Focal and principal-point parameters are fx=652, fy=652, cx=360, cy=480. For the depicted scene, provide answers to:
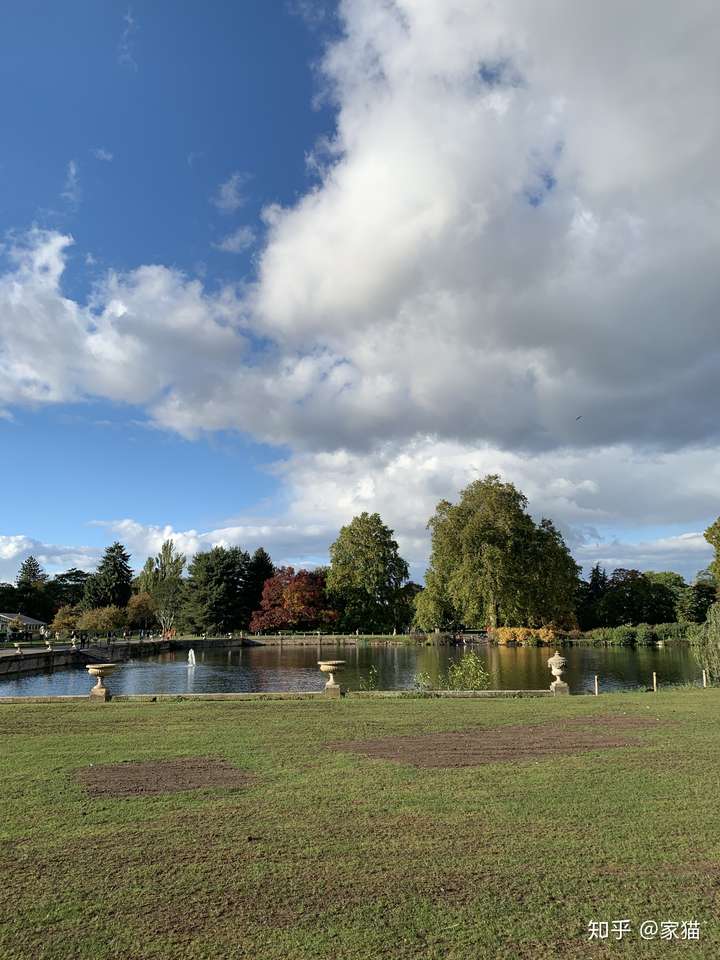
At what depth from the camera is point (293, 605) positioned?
7000 centimetres

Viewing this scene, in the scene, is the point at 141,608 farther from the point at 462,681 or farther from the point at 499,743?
the point at 499,743

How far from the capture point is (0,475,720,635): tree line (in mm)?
56812

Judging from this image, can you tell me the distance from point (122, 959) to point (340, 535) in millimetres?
71923

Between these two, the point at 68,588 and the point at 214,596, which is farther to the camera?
the point at 68,588

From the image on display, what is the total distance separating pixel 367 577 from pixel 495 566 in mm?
21407

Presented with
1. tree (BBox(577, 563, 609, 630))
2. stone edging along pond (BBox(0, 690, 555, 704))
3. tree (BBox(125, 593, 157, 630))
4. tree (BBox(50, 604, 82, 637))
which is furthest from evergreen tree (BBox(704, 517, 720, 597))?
tree (BBox(125, 593, 157, 630))

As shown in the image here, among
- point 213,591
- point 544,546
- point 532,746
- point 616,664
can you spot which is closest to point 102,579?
point 213,591

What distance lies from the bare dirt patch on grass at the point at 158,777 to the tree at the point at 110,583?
7536cm

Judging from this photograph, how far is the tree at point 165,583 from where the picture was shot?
76438 millimetres

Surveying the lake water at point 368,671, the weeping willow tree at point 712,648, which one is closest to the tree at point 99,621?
the lake water at point 368,671

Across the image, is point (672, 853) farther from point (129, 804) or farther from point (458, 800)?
point (129, 804)

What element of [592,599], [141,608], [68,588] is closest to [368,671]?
Result: [141,608]

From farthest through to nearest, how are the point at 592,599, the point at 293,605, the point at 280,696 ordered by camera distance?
the point at 592,599 → the point at 293,605 → the point at 280,696

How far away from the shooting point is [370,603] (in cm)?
Answer: 7288
